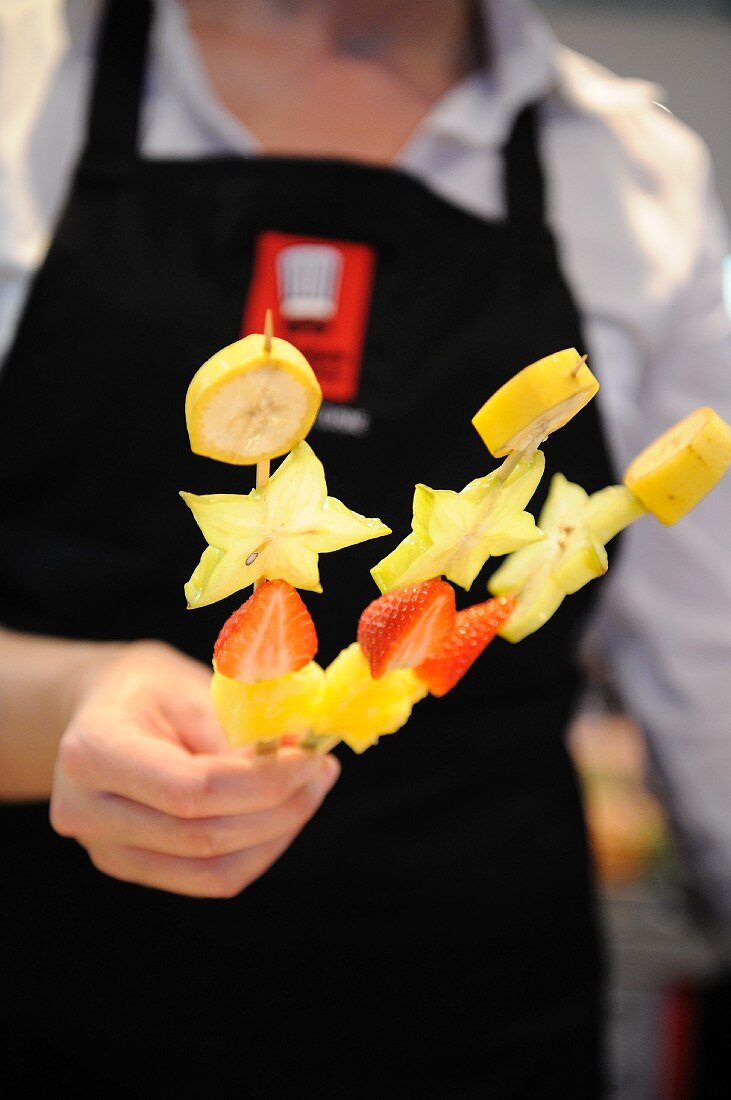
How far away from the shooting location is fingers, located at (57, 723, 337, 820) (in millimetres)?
435

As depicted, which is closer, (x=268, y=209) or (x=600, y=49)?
(x=268, y=209)

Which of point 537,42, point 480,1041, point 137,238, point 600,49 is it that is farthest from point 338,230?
point 600,49

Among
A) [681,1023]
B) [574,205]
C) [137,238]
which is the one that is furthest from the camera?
[681,1023]

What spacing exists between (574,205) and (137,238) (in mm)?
372

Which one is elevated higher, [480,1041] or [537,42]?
[537,42]

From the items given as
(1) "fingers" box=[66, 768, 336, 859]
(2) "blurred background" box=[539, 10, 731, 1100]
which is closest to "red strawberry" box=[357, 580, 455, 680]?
(1) "fingers" box=[66, 768, 336, 859]

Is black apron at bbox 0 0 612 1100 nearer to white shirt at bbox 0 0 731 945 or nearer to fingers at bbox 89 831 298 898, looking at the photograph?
white shirt at bbox 0 0 731 945

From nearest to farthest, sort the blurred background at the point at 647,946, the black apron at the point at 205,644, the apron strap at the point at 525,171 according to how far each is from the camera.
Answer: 1. the black apron at the point at 205,644
2. the apron strap at the point at 525,171
3. the blurred background at the point at 647,946

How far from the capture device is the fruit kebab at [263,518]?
310 mm

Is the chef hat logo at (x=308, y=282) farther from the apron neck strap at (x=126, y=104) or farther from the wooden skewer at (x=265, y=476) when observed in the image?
the wooden skewer at (x=265, y=476)

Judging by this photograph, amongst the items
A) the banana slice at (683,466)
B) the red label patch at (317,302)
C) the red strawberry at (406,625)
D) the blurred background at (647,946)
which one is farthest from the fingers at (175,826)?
the blurred background at (647,946)

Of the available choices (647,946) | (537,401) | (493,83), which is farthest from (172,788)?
(647,946)

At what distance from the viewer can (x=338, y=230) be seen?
2.58ft

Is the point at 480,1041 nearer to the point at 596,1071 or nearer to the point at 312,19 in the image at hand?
the point at 596,1071
